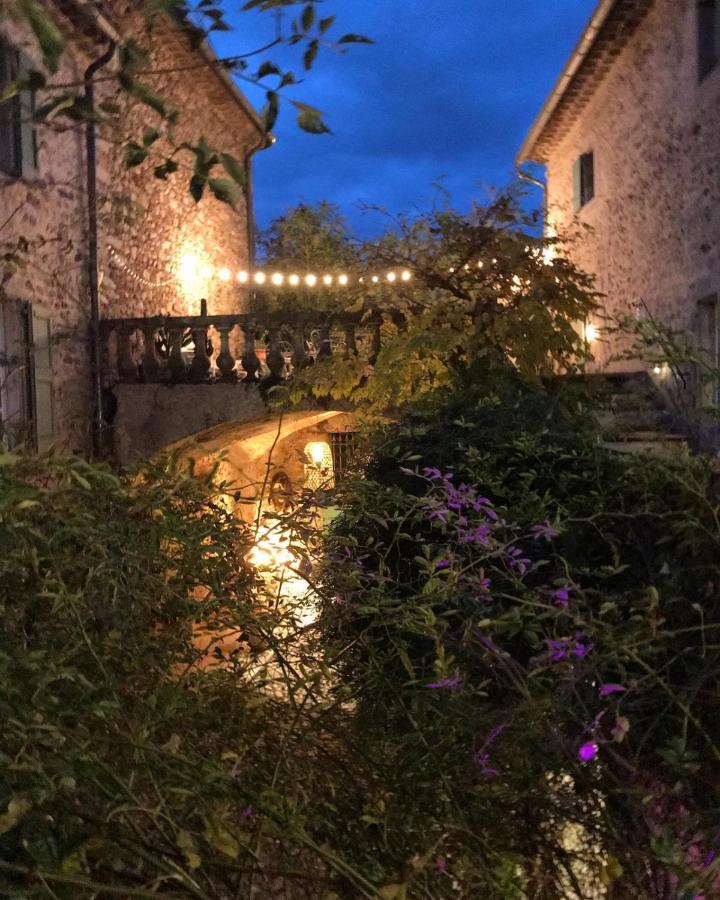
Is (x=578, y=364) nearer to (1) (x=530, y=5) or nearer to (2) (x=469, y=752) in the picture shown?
(2) (x=469, y=752)

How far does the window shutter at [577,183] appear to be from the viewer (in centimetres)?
1069

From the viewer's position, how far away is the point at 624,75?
8.60 metres

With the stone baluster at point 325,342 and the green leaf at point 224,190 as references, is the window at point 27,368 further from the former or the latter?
the green leaf at point 224,190

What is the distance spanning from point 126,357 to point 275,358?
56.9 inches

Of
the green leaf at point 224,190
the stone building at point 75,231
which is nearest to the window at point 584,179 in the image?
the stone building at point 75,231

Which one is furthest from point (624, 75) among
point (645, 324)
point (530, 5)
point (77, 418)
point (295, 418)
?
point (530, 5)

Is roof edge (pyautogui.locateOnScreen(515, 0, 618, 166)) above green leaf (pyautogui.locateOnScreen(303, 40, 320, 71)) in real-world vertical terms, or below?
above

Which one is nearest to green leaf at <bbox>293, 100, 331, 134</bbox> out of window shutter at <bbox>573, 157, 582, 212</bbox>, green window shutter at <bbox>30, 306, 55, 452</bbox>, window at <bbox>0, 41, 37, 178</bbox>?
green window shutter at <bbox>30, 306, 55, 452</bbox>

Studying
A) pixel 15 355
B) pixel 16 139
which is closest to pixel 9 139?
pixel 16 139

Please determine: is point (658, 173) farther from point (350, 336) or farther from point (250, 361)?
point (250, 361)

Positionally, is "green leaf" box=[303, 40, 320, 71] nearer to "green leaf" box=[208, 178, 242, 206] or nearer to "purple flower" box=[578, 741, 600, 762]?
"green leaf" box=[208, 178, 242, 206]

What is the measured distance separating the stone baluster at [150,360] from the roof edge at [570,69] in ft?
17.1

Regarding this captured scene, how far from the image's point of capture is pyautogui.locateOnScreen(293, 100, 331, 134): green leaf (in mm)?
1634

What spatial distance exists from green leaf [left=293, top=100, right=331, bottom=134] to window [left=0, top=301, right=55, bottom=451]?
4553mm
